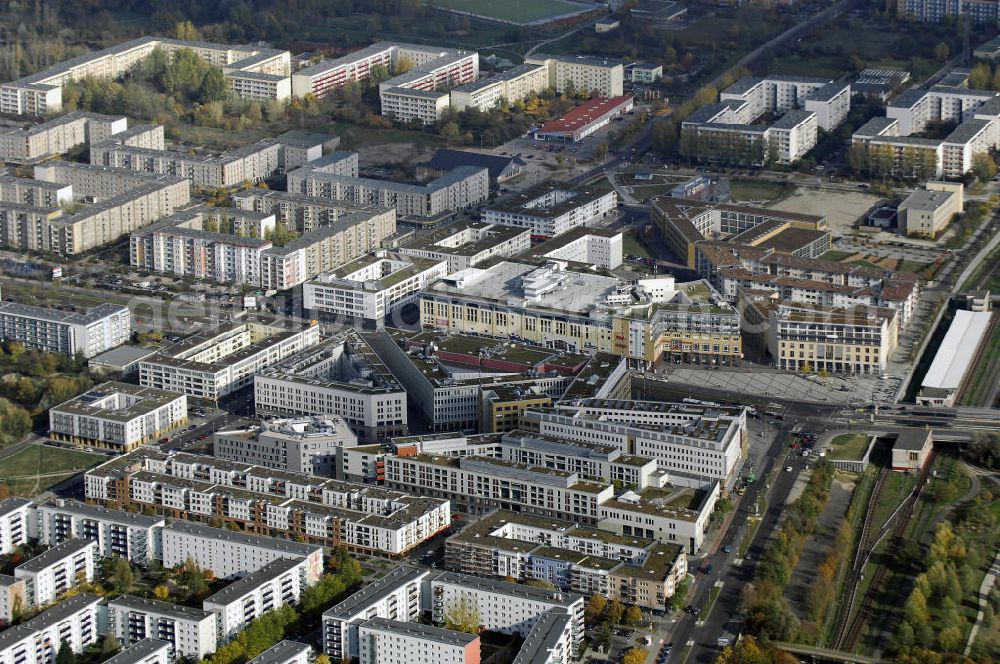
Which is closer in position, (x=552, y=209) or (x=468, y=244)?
(x=468, y=244)

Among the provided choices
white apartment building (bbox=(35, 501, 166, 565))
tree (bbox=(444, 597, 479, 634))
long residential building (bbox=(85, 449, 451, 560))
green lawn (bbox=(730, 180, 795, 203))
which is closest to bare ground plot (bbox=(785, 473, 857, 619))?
tree (bbox=(444, 597, 479, 634))

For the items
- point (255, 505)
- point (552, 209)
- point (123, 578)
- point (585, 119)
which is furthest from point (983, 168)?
point (123, 578)

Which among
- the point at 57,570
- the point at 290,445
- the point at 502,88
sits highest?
the point at 502,88

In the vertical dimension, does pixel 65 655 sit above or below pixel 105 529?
below

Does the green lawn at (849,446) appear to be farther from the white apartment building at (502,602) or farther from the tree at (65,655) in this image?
the tree at (65,655)

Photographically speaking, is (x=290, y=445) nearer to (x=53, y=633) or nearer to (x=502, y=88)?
(x=53, y=633)
